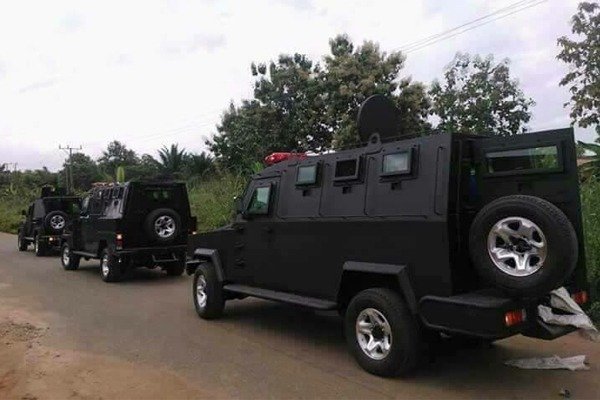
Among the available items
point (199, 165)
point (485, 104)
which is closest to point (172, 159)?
point (199, 165)

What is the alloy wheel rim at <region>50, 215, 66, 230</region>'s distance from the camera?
1911cm

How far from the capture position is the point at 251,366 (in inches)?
230

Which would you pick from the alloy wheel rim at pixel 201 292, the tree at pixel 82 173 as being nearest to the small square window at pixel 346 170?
the alloy wheel rim at pixel 201 292

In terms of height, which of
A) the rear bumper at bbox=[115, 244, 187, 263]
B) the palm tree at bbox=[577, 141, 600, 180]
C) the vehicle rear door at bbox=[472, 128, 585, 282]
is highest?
the palm tree at bbox=[577, 141, 600, 180]

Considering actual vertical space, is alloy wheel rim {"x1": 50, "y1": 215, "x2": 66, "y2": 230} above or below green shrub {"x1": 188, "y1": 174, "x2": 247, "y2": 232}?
below

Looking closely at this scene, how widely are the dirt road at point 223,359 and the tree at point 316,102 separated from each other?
42.6ft

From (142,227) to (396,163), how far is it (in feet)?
25.6

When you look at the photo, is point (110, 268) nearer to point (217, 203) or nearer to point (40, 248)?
point (217, 203)

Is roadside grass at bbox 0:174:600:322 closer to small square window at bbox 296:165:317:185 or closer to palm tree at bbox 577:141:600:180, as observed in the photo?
palm tree at bbox 577:141:600:180

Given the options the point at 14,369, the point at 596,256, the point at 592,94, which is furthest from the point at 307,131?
the point at 14,369

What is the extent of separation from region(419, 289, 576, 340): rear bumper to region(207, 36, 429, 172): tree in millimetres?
16118

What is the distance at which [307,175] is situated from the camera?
21.8ft

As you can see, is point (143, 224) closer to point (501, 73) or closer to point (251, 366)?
point (251, 366)

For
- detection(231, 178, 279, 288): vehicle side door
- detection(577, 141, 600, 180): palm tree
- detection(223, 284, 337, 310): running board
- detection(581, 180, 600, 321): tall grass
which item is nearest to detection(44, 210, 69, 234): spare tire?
detection(231, 178, 279, 288): vehicle side door
